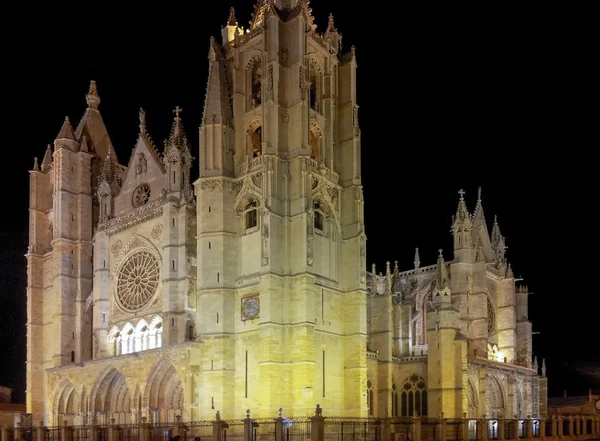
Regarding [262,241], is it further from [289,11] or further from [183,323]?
[289,11]

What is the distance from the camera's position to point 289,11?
3909cm

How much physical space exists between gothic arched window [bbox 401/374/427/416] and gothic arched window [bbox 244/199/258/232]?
47.3 feet

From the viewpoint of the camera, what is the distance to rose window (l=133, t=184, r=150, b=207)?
4184cm

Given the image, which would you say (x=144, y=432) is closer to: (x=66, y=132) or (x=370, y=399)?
(x=370, y=399)

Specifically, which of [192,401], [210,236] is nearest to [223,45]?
[210,236]

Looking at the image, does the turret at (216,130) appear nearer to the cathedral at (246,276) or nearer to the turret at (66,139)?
the cathedral at (246,276)

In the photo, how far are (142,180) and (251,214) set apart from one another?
27.2 ft

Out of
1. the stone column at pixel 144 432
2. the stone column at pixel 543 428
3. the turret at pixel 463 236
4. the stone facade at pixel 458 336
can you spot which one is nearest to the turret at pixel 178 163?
the stone facade at pixel 458 336

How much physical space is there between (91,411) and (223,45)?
20.8 m

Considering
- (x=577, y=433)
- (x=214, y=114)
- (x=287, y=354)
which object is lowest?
(x=577, y=433)

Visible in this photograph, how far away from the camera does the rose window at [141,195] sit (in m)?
41.8

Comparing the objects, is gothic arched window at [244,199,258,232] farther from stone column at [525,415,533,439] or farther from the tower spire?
stone column at [525,415,533,439]

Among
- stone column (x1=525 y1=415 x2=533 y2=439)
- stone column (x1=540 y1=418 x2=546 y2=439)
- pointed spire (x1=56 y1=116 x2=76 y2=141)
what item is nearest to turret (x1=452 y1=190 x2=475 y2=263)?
stone column (x1=540 y1=418 x2=546 y2=439)

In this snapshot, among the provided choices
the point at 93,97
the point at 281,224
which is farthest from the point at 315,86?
the point at 93,97
